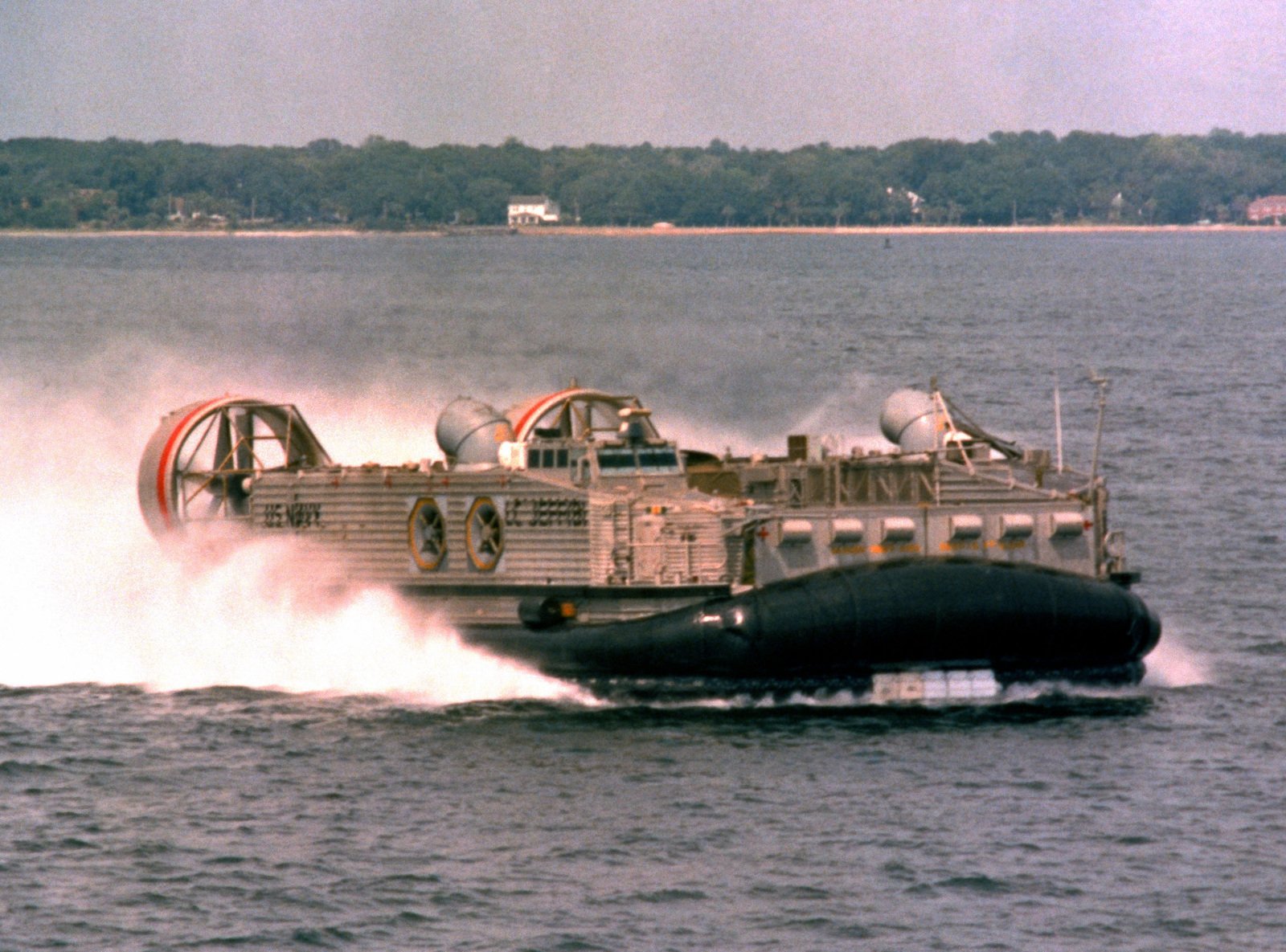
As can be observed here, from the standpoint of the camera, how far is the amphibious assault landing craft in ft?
107

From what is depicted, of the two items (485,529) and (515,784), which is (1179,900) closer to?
(515,784)

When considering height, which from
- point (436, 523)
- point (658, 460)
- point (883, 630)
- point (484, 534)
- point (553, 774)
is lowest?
point (553, 774)

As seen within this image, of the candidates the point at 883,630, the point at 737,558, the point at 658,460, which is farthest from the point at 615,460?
the point at 883,630

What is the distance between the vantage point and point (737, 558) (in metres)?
33.4

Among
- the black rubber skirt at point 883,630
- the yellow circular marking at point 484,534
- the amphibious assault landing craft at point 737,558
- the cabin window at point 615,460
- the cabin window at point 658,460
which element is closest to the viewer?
the black rubber skirt at point 883,630

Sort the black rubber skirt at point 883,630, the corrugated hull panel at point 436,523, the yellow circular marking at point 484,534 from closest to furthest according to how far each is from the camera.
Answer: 1. the black rubber skirt at point 883,630
2. the corrugated hull panel at point 436,523
3. the yellow circular marking at point 484,534

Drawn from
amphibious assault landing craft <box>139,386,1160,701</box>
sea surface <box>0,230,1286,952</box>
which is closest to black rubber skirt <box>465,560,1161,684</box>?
amphibious assault landing craft <box>139,386,1160,701</box>

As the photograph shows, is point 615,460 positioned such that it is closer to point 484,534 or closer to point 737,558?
point 484,534

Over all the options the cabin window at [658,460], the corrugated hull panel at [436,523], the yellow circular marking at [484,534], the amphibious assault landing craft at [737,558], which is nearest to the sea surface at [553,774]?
the amphibious assault landing craft at [737,558]

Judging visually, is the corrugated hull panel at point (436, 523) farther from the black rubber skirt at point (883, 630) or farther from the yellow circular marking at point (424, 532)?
the black rubber skirt at point (883, 630)

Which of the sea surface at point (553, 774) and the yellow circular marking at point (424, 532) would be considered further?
the yellow circular marking at point (424, 532)

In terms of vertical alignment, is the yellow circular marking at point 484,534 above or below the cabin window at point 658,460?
below

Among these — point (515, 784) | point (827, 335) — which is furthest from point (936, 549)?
point (827, 335)

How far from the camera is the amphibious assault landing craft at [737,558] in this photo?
32.7 metres
